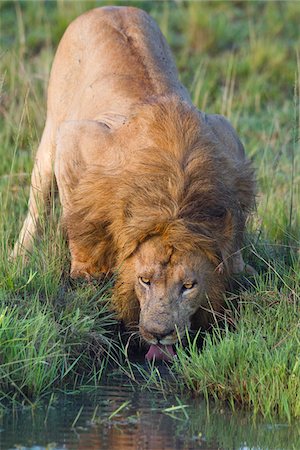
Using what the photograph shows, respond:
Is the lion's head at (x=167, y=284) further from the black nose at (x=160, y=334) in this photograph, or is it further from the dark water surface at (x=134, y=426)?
the dark water surface at (x=134, y=426)

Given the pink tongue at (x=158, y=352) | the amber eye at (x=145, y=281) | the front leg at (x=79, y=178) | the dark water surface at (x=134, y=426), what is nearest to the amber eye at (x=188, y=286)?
the amber eye at (x=145, y=281)

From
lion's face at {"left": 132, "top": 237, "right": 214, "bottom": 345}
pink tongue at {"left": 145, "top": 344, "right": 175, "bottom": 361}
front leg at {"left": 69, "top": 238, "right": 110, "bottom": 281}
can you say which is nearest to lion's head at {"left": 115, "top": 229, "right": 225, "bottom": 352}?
lion's face at {"left": 132, "top": 237, "right": 214, "bottom": 345}

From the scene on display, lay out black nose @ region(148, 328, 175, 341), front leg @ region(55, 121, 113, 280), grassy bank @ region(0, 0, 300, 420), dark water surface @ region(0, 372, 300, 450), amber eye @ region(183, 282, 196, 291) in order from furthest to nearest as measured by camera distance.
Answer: front leg @ region(55, 121, 113, 280) < amber eye @ region(183, 282, 196, 291) < black nose @ region(148, 328, 175, 341) < grassy bank @ region(0, 0, 300, 420) < dark water surface @ region(0, 372, 300, 450)

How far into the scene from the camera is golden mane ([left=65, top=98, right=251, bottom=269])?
5621mm

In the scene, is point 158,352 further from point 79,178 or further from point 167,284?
point 79,178

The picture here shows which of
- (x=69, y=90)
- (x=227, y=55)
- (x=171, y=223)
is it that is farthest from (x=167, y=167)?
(x=227, y=55)

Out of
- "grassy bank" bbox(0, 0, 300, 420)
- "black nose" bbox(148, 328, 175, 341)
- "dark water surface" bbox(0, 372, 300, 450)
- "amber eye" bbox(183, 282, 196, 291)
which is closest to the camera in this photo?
"dark water surface" bbox(0, 372, 300, 450)

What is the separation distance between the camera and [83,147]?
6309mm

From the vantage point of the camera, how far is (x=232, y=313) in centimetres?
593

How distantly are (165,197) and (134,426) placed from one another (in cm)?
126

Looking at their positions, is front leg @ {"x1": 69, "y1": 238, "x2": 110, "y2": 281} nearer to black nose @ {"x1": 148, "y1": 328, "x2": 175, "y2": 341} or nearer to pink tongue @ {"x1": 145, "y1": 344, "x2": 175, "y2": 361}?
pink tongue @ {"x1": 145, "y1": 344, "x2": 175, "y2": 361}

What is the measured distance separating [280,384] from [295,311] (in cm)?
79

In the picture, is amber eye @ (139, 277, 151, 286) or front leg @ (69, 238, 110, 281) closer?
amber eye @ (139, 277, 151, 286)

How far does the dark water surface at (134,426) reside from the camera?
456cm
